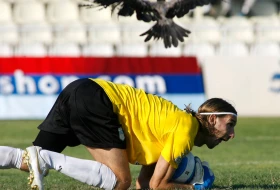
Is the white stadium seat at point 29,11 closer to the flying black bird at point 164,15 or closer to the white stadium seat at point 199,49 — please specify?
the white stadium seat at point 199,49

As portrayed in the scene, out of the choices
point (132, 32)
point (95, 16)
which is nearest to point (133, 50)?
point (132, 32)

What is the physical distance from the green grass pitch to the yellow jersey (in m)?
1.20

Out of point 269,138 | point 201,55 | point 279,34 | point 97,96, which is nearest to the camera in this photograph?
point 97,96

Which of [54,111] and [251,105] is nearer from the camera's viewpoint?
[54,111]

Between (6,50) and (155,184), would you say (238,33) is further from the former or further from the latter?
(155,184)

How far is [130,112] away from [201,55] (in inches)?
616

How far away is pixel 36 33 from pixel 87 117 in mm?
17952

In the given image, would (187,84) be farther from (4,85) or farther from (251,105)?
(4,85)

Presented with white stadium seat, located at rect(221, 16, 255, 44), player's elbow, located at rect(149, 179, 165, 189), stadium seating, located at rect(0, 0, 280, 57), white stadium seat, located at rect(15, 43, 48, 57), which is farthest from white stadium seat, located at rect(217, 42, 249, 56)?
player's elbow, located at rect(149, 179, 165, 189)

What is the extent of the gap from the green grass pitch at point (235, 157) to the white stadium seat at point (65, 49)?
324 cm

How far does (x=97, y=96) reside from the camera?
735 cm

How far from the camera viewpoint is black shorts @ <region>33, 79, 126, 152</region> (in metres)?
7.29

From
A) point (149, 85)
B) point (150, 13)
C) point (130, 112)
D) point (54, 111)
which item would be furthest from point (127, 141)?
point (149, 85)

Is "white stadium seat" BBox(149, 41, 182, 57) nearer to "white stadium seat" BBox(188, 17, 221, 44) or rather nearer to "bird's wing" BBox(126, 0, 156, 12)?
"white stadium seat" BBox(188, 17, 221, 44)
